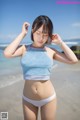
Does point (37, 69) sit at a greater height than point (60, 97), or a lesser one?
greater

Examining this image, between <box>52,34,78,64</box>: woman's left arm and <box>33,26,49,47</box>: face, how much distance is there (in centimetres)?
A: 6

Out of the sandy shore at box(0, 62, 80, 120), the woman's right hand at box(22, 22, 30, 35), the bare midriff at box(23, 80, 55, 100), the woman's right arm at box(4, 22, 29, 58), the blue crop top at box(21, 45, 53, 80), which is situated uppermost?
the woman's right hand at box(22, 22, 30, 35)

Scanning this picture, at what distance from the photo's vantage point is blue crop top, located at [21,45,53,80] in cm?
146

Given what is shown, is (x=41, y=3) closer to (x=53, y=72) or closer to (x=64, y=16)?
(x=64, y=16)

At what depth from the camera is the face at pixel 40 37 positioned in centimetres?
150

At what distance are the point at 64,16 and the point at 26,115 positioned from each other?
2.64ft

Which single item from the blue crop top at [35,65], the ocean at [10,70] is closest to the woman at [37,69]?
the blue crop top at [35,65]

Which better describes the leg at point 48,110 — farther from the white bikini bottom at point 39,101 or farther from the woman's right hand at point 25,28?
the woman's right hand at point 25,28

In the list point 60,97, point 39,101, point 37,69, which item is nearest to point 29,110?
point 39,101

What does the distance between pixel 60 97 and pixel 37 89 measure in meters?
0.37

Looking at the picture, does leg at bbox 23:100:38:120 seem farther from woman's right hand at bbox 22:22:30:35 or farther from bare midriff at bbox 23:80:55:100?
woman's right hand at bbox 22:22:30:35

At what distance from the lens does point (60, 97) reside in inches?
69.0

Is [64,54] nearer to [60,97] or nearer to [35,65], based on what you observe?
[35,65]

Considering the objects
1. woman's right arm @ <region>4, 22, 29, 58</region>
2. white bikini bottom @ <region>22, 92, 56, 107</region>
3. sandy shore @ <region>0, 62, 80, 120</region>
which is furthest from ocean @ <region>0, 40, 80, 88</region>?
white bikini bottom @ <region>22, 92, 56, 107</region>
